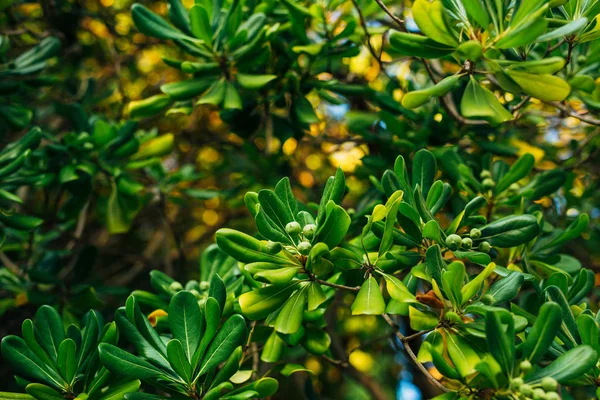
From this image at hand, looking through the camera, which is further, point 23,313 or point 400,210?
point 23,313

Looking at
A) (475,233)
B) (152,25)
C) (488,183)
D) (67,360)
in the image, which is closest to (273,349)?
(67,360)

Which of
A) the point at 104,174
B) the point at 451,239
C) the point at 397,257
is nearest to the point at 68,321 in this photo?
the point at 104,174

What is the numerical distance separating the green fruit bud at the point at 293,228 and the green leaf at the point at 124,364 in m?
0.45

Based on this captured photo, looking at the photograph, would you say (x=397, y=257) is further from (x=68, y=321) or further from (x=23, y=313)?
(x=23, y=313)

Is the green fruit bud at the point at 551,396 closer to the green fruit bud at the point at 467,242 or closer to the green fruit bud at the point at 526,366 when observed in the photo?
the green fruit bud at the point at 526,366

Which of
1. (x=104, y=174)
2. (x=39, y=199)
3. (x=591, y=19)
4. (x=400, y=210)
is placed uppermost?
(x=591, y=19)

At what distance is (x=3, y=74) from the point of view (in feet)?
6.97

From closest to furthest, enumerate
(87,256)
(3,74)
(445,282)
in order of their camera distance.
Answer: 1. (445,282)
2. (3,74)
3. (87,256)

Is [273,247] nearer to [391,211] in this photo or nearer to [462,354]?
[391,211]

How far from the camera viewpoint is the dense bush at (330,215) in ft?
4.00

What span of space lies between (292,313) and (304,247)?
172mm

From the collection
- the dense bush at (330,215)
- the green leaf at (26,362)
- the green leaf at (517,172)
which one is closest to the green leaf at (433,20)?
the dense bush at (330,215)

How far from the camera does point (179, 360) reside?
4.01 feet

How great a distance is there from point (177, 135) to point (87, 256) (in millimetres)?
1546
